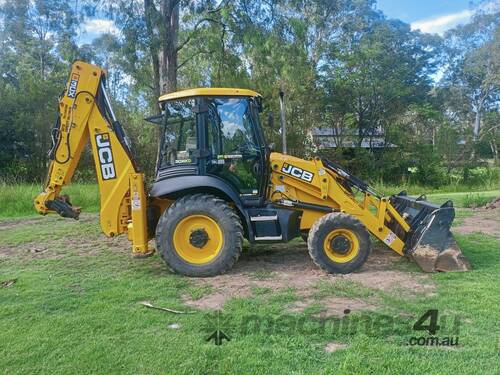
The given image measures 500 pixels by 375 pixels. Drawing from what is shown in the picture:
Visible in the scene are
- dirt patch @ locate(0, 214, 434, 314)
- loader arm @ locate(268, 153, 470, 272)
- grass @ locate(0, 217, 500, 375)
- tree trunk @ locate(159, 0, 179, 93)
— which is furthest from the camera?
tree trunk @ locate(159, 0, 179, 93)

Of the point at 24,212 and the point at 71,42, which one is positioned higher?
the point at 71,42

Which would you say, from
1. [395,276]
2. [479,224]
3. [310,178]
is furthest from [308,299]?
[479,224]

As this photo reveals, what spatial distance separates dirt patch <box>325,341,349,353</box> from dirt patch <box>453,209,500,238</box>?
499cm

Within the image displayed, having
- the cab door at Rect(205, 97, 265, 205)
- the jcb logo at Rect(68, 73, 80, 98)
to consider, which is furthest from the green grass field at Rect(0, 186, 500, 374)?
the jcb logo at Rect(68, 73, 80, 98)

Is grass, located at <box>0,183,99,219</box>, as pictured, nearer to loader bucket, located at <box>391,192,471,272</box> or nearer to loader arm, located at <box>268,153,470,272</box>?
loader arm, located at <box>268,153,470,272</box>

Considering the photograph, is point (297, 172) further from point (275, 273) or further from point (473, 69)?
point (473, 69)

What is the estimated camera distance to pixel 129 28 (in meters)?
10.7

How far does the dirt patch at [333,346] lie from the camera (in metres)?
3.28

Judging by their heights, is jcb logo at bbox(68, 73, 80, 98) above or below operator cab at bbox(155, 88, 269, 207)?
above

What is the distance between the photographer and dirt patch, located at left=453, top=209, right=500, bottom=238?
300 inches

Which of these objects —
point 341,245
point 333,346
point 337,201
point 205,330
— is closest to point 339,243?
point 341,245

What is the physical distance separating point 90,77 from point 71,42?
7.15m

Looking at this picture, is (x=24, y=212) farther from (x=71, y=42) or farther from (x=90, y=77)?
(x=90, y=77)

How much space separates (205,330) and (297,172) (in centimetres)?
263
